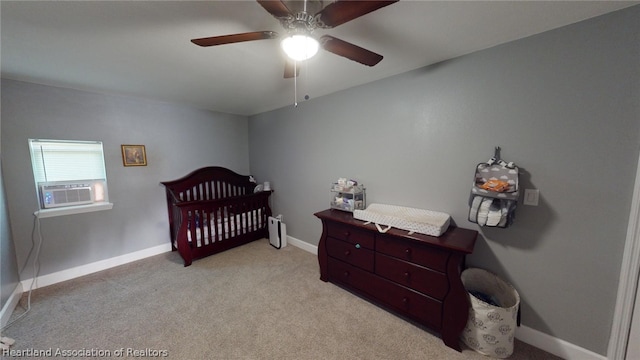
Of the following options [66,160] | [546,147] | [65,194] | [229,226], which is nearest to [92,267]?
[65,194]

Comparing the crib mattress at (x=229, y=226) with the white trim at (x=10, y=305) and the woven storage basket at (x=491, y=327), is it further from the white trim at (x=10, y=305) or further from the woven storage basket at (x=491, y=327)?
the woven storage basket at (x=491, y=327)

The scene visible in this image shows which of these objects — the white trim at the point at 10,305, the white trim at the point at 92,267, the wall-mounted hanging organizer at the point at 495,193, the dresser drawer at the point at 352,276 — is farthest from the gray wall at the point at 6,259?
the wall-mounted hanging organizer at the point at 495,193

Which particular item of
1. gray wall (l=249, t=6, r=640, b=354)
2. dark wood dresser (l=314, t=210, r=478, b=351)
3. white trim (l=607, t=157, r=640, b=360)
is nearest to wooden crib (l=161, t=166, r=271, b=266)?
dark wood dresser (l=314, t=210, r=478, b=351)

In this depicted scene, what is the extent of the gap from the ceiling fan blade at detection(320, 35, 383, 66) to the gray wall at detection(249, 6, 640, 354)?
0.85m

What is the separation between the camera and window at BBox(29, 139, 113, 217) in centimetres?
227

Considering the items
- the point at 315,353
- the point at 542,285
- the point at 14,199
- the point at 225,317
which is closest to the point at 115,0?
the point at 225,317

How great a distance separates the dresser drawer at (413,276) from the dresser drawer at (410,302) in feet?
0.16

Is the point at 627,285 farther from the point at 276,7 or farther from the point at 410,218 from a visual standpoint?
the point at 276,7

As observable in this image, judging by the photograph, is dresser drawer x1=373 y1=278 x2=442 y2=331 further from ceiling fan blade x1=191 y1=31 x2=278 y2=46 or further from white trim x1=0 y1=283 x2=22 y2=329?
white trim x1=0 y1=283 x2=22 y2=329

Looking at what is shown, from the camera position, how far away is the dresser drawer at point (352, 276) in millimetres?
1902

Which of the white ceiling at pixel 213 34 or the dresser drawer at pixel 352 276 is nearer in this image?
the white ceiling at pixel 213 34

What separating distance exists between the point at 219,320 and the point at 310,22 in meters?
2.25

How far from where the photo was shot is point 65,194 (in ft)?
7.75

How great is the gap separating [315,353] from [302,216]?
1795 mm
